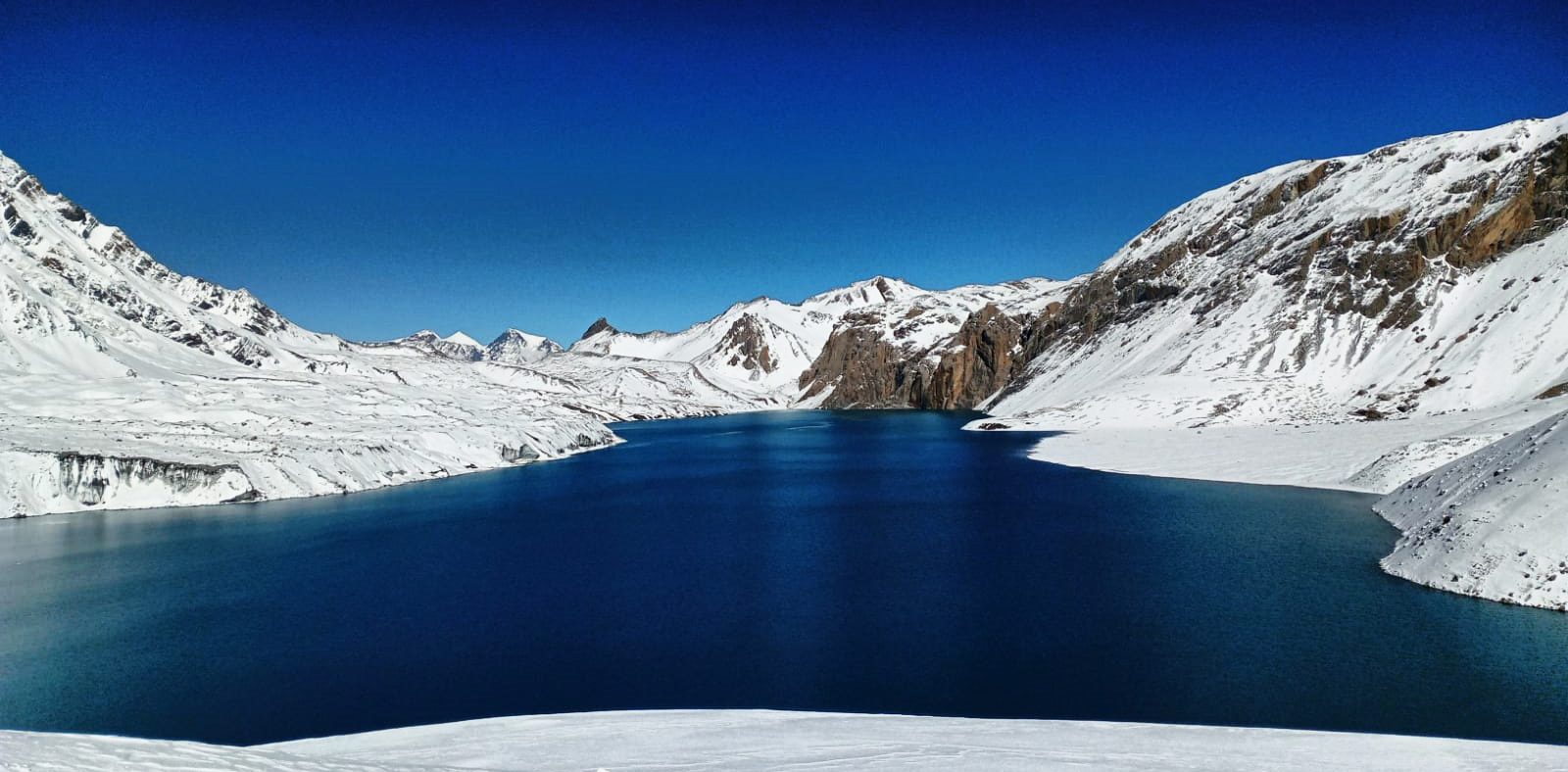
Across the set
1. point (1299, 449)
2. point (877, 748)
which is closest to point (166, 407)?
point (877, 748)

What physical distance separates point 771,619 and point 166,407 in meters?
66.4

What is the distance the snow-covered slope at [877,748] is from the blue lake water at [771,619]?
2.18 m

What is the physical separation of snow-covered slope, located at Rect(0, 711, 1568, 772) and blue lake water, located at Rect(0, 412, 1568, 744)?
218 centimetres

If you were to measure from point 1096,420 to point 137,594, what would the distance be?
8376 cm

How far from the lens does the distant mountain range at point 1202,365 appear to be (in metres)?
52.6

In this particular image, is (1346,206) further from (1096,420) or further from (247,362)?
(247,362)

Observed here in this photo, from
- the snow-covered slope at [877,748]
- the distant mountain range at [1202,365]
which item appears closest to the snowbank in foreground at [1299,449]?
the distant mountain range at [1202,365]

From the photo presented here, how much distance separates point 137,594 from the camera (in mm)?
32500

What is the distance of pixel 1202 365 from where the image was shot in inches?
3688

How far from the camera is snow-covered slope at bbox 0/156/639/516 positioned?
2211 inches

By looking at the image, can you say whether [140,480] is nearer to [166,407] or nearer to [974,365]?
[166,407]

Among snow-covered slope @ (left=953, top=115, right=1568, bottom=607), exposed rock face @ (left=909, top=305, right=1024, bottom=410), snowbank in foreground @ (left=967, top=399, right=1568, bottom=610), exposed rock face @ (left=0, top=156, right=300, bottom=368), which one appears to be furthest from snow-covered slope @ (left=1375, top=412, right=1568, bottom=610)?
exposed rock face @ (left=0, top=156, right=300, bottom=368)

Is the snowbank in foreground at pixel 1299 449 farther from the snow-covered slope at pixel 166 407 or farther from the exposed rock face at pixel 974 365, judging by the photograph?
the exposed rock face at pixel 974 365

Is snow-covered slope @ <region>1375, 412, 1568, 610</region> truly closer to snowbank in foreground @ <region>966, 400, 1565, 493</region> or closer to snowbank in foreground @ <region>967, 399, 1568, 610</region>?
snowbank in foreground @ <region>967, 399, 1568, 610</region>
